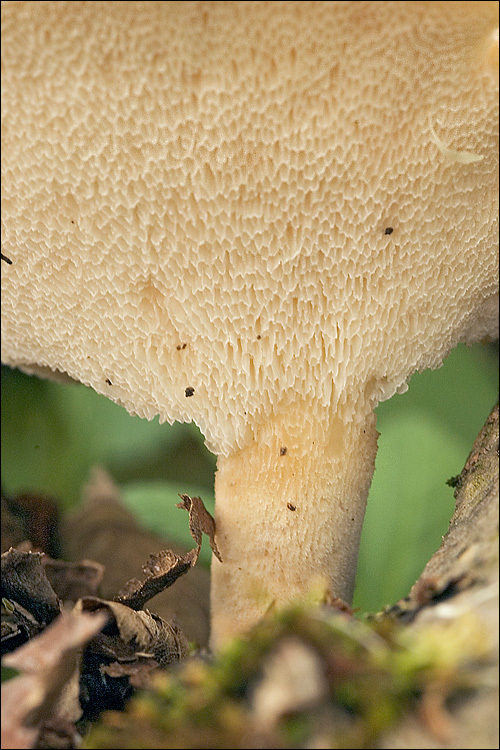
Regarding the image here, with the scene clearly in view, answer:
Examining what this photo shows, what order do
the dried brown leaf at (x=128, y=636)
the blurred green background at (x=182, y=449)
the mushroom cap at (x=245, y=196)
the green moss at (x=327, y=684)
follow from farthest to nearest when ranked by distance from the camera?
1. the blurred green background at (x=182, y=449)
2. the dried brown leaf at (x=128, y=636)
3. the mushroom cap at (x=245, y=196)
4. the green moss at (x=327, y=684)

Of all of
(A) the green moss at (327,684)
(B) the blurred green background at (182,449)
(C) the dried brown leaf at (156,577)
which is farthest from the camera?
(B) the blurred green background at (182,449)

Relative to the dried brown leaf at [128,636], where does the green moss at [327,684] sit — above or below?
below

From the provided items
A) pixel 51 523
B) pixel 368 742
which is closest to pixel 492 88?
pixel 368 742

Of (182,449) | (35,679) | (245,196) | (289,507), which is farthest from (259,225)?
(182,449)

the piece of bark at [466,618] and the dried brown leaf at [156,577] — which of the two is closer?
the piece of bark at [466,618]

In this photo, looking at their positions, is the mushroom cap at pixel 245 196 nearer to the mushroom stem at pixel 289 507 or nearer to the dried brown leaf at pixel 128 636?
the mushroom stem at pixel 289 507

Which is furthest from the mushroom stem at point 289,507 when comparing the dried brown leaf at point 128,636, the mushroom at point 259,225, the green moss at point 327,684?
the green moss at point 327,684

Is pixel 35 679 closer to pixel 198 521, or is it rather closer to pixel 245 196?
pixel 198 521
